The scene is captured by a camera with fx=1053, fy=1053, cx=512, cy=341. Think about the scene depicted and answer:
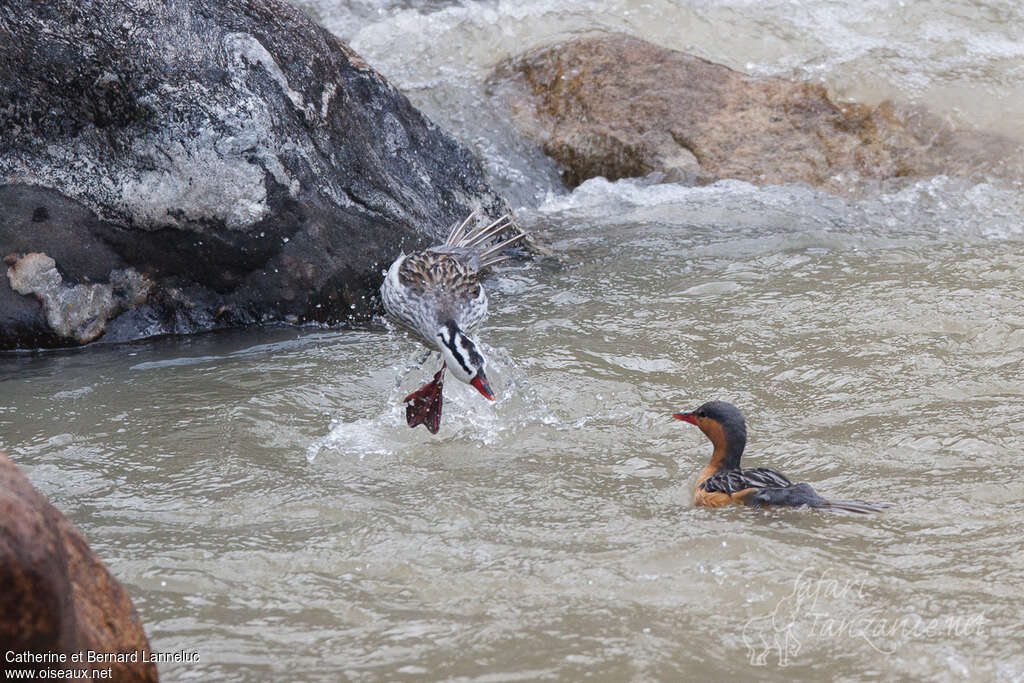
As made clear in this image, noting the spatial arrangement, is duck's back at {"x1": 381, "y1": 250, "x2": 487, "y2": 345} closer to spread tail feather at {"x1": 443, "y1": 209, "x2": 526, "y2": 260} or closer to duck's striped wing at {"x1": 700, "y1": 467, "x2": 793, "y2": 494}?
spread tail feather at {"x1": 443, "y1": 209, "x2": 526, "y2": 260}

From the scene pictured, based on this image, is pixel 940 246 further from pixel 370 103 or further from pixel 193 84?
pixel 193 84

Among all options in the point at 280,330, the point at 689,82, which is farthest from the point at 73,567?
the point at 689,82

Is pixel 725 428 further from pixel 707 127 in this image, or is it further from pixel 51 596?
pixel 707 127

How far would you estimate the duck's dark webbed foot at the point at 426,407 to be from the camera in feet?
18.0

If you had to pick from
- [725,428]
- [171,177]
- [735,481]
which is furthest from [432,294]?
[735,481]

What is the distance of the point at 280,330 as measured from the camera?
697cm

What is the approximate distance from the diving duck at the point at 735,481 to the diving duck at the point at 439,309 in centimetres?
107

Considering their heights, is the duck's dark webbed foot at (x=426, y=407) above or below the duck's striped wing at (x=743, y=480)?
above

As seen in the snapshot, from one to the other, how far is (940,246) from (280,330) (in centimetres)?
480

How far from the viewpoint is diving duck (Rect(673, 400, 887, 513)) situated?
4344mm

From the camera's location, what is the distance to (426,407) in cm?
555

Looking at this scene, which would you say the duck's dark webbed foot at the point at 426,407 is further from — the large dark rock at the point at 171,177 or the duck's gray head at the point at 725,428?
the large dark rock at the point at 171,177

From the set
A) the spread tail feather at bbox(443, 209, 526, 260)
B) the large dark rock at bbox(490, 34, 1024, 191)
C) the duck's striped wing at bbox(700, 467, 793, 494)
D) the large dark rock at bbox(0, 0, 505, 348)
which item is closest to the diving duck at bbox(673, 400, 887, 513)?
the duck's striped wing at bbox(700, 467, 793, 494)

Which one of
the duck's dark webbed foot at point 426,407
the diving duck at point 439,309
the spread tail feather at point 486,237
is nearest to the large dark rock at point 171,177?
the spread tail feather at point 486,237
